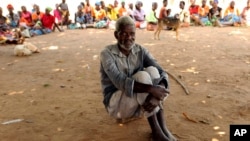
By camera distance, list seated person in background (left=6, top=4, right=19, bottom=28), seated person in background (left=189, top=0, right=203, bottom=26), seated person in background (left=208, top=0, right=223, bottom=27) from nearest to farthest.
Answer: seated person in background (left=6, top=4, right=19, bottom=28) → seated person in background (left=208, top=0, right=223, bottom=27) → seated person in background (left=189, top=0, right=203, bottom=26)

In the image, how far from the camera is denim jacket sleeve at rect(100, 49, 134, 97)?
2506 millimetres

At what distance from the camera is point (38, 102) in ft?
12.8

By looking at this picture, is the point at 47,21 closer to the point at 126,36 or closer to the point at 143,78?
the point at 126,36

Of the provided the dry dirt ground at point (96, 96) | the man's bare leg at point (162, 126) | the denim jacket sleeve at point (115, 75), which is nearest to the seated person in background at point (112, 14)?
the dry dirt ground at point (96, 96)

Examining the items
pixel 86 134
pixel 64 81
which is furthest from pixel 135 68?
pixel 64 81

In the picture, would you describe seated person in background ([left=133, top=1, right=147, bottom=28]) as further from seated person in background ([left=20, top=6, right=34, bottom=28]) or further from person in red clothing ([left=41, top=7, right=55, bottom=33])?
seated person in background ([left=20, top=6, right=34, bottom=28])

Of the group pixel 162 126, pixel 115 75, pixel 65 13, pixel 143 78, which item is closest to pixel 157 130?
pixel 162 126

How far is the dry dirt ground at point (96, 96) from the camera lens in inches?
119

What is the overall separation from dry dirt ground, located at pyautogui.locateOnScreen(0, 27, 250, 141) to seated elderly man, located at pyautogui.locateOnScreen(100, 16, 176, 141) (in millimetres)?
292

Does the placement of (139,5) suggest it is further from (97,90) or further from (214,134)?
(214,134)

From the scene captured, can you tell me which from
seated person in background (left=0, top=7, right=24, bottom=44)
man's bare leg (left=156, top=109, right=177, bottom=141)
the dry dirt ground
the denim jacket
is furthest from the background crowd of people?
man's bare leg (left=156, top=109, right=177, bottom=141)

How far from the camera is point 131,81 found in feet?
8.20

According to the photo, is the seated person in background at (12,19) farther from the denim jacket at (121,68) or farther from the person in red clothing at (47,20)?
the denim jacket at (121,68)

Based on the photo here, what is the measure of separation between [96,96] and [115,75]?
1583 mm
